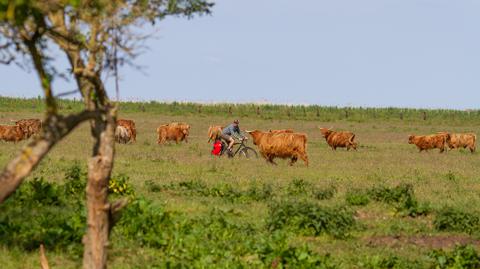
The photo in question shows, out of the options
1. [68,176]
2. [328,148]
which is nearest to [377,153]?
[328,148]

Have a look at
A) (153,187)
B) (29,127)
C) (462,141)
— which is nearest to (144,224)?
(153,187)

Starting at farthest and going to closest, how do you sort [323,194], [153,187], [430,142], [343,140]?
[430,142], [343,140], [153,187], [323,194]

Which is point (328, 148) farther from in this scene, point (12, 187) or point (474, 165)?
point (12, 187)

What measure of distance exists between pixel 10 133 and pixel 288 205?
25.6m

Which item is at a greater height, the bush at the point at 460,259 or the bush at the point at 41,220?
the bush at the point at 41,220

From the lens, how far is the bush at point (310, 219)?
1492 centimetres

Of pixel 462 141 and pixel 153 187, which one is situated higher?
pixel 153 187

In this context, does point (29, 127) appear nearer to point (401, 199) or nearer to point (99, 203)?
point (401, 199)

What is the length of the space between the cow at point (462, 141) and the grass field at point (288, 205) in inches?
211

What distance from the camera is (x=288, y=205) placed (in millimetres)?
15273

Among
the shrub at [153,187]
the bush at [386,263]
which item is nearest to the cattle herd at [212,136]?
the shrub at [153,187]

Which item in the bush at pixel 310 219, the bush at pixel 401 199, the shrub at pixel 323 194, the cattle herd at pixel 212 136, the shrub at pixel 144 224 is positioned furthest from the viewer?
the cattle herd at pixel 212 136

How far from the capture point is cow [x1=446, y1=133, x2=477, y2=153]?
4238 cm

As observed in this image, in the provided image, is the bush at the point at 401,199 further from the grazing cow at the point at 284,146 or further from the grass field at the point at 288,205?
the grazing cow at the point at 284,146
